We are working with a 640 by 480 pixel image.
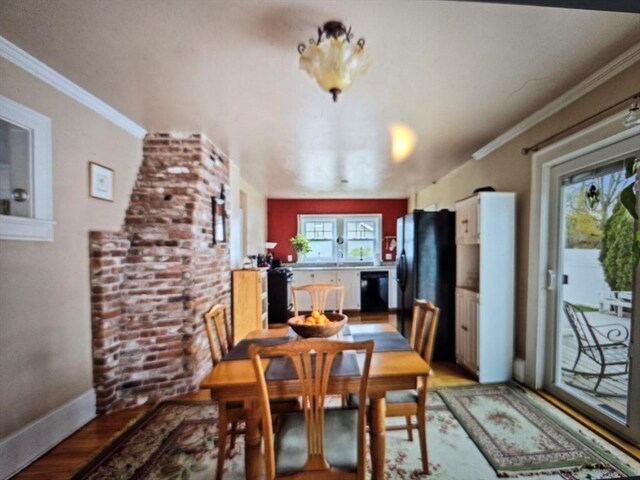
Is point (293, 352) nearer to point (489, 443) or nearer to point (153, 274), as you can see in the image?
point (489, 443)

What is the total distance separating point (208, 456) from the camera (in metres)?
1.82

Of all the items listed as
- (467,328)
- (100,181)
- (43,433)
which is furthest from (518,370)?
(100,181)

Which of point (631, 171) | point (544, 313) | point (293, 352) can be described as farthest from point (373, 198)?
point (293, 352)

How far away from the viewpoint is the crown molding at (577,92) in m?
1.67

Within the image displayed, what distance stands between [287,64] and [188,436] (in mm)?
2517

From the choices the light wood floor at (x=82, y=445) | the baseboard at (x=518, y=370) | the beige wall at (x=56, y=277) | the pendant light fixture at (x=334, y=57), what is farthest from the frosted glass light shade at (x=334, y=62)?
the baseboard at (x=518, y=370)

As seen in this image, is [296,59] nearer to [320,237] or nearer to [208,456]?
[208,456]

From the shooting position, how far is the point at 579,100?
6.80ft

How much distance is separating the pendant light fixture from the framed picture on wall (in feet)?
5.93

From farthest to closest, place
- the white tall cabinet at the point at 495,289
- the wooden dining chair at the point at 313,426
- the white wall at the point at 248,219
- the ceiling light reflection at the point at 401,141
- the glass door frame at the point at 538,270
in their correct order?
the white wall at the point at 248,219, the white tall cabinet at the point at 495,289, the ceiling light reflection at the point at 401,141, the glass door frame at the point at 538,270, the wooden dining chair at the point at 313,426

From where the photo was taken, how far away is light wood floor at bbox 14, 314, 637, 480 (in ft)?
5.53

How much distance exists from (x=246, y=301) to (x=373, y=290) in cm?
288

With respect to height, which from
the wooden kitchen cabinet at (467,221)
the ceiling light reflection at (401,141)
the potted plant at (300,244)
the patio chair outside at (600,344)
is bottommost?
the patio chair outside at (600,344)

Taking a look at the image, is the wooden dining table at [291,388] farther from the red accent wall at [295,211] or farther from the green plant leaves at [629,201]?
the red accent wall at [295,211]
